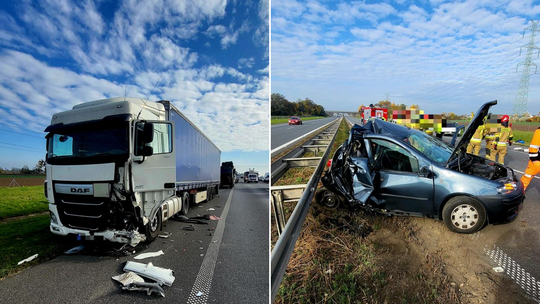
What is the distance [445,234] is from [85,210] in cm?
567

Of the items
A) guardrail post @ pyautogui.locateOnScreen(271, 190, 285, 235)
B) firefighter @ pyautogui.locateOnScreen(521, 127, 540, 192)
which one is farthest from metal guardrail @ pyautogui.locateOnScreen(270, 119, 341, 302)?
firefighter @ pyautogui.locateOnScreen(521, 127, 540, 192)

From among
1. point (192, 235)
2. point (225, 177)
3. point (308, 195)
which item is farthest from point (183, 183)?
point (225, 177)

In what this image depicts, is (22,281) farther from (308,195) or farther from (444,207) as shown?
(444,207)

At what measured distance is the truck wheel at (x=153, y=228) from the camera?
18.4 ft

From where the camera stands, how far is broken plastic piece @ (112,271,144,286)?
3674mm

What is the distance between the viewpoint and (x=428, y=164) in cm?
423

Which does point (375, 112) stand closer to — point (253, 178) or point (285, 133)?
point (285, 133)

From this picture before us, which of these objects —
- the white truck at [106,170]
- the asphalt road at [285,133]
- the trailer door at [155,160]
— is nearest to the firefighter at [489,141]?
the asphalt road at [285,133]

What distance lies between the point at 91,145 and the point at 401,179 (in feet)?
17.3

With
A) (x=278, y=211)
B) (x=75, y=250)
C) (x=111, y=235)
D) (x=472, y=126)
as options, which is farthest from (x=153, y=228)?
(x=472, y=126)

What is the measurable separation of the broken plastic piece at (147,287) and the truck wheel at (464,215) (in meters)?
3.81

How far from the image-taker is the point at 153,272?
3.97 m

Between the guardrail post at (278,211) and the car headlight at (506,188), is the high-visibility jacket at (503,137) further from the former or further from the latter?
the guardrail post at (278,211)

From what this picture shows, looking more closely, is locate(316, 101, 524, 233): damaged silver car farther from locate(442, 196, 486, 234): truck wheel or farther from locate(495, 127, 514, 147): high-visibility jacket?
locate(495, 127, 514, 147): high-visibility jacket
